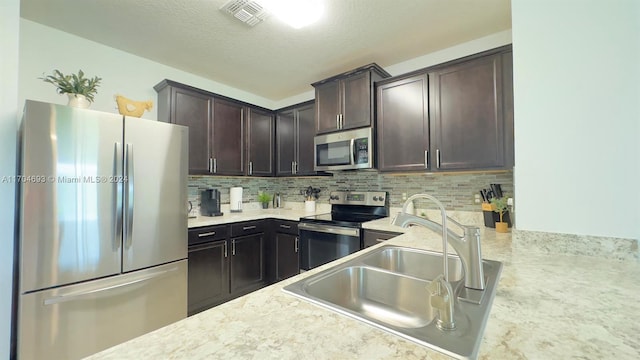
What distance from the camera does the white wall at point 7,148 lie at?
1.43 m

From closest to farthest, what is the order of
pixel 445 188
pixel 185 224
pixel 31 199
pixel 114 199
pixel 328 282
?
pixel 328 282
pixel 31 199
pixel 114 199
pixel 185 224
pixel 445 188

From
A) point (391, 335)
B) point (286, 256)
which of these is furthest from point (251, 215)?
point (391, 335)

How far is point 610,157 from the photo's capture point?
1170 millimetres

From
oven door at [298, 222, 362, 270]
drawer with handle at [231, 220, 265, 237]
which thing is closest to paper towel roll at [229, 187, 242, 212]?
drawer with handle at [231, 220, 265, 237]

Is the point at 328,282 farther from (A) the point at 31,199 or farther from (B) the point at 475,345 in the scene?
(A) the point at 31,199

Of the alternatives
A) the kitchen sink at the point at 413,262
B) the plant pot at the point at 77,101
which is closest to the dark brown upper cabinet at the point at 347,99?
the kitchen sink at the point at 413,262

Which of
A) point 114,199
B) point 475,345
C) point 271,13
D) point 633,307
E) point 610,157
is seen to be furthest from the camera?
point 271,13

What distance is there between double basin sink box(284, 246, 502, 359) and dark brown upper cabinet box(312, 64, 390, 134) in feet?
5.08

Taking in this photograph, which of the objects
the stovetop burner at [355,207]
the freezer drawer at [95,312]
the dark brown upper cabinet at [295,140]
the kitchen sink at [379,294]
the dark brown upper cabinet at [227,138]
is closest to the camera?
the kitchen sink at [379,294]

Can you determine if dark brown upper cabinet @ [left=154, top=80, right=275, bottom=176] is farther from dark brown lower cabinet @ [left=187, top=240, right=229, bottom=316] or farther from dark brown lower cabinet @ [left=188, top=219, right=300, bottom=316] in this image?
dark brown lower cabinet @ [left=187, top=240, right=229, bottom=316]

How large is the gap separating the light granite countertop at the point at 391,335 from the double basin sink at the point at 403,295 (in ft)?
0.09

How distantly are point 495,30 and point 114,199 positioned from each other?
322 centimetres

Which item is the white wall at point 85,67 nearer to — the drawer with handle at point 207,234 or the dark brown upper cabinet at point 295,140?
the dark brown upper cabinet at point 295,140

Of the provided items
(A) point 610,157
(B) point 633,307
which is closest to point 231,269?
(B) point 633,307
